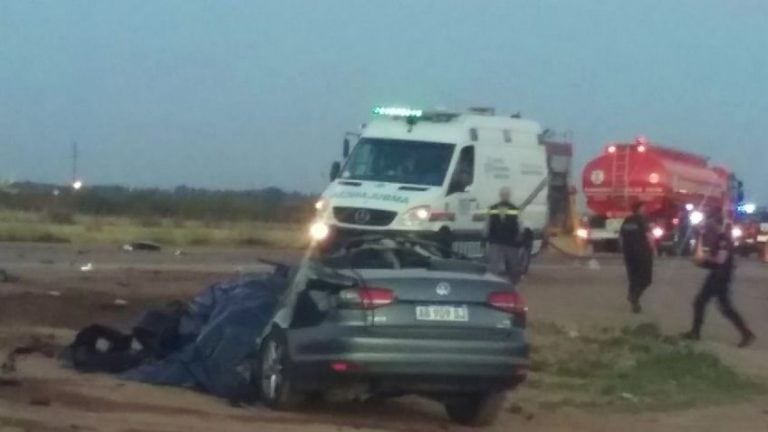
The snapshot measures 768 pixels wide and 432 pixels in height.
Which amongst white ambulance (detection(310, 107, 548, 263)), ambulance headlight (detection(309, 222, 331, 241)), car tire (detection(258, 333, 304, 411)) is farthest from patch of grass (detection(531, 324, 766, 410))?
ambulance headlight (detection(309, 222, 331, 241))

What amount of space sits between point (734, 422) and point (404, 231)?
13136 millimetres

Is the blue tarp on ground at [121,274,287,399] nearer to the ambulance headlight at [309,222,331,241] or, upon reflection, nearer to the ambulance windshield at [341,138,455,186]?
the ambulance headlight at [309,222,331,241]

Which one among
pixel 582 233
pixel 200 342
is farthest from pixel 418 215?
pixel 582 233

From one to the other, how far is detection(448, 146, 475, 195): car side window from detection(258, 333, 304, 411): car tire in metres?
15.4

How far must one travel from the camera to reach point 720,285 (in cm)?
2217

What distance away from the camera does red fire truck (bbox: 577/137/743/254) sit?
49.8 m

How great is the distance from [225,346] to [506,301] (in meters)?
2.83

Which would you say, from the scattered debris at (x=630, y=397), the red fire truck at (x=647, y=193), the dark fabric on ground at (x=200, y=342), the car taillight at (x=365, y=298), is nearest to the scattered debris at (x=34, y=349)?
the dark fabric on ground at (x=200, y=342)

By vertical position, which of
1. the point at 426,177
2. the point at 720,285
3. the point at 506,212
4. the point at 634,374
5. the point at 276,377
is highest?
the point at 426,177

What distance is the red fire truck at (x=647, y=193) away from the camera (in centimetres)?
4984

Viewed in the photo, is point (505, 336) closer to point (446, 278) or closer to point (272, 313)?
point (446, 278)

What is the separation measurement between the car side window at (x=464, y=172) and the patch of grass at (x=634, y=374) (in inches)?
366

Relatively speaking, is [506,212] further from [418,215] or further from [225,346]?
[225,346]

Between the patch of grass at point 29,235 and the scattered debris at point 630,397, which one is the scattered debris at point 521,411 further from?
the patch of grass at point 29,235
